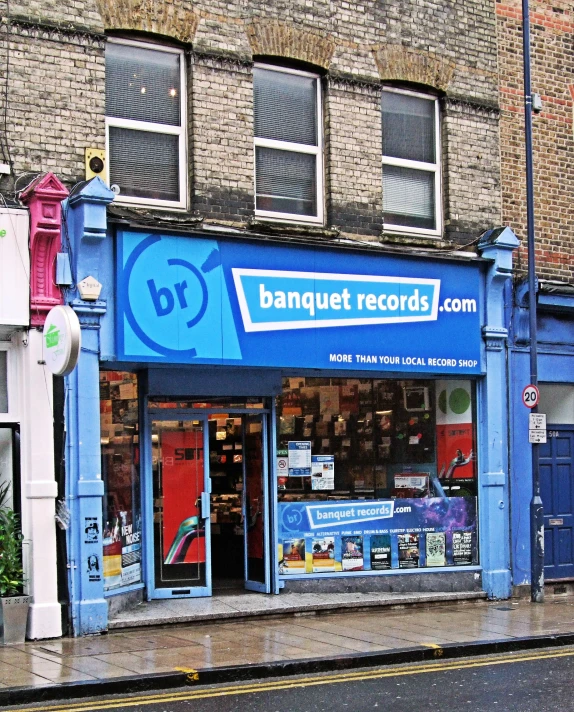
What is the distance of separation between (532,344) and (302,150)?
162 inches

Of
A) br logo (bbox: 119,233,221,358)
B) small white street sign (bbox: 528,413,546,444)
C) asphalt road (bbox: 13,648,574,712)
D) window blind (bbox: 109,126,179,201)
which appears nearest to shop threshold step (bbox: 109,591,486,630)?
small white street sign (bbox: 528,413,546,444)

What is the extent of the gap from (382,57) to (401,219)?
2.23 meters

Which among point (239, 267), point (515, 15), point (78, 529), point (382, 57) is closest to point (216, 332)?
point (239, 267)

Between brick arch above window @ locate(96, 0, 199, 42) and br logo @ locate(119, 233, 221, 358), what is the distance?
2.54 meters

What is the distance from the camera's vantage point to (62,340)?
11102mm

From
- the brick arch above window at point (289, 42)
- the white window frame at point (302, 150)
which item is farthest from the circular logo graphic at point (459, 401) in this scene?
the brick arch above window at point (289, 42)

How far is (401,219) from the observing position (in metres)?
15.6

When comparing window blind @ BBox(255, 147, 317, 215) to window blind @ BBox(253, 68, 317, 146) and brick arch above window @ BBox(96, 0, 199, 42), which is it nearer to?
window blind @ BBox(253, 68, 317, 146)

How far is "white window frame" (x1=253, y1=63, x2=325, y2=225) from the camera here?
562 inches

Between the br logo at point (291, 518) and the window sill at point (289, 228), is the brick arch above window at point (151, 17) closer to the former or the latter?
the window sill at point (289, 228)

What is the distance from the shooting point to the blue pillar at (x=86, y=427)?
39.7 feet

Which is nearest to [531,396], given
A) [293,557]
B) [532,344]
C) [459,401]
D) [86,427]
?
[532,344]

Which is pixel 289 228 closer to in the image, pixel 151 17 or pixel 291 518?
pixel 151 17

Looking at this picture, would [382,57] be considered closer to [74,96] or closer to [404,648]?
[74,96]
